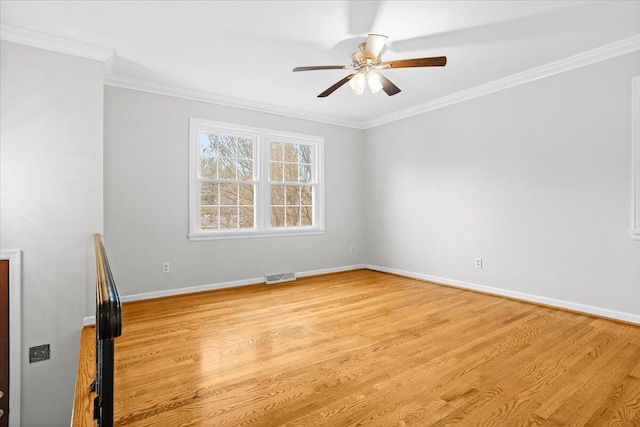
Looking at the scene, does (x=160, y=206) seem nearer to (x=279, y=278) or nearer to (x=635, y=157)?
(x=279, y=278)

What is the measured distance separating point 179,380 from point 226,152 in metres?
3.22

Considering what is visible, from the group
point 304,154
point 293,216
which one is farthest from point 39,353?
point 304,154

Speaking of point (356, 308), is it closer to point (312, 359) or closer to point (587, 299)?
point (312, 359)

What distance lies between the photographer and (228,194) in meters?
4.63

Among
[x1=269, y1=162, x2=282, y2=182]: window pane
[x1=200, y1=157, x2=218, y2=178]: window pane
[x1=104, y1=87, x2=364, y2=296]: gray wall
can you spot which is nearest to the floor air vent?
[x1=104, y1=87, x2=364, y2=296]: gray wall

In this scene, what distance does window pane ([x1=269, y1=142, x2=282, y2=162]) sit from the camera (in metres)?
5.06

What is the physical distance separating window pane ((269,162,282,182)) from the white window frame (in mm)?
4062

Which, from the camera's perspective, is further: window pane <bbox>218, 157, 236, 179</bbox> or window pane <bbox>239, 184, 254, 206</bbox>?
window pane <bbox>239, 184, 254, 206</bbox>

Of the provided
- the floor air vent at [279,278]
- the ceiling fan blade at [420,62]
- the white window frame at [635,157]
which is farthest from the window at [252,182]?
the white window frame at [635,157]

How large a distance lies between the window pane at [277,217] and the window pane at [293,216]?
12cm

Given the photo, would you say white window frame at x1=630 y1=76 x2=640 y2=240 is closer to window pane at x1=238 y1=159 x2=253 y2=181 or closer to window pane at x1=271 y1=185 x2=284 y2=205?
window pane at x1=271 y1=185 x2=284 y2=205

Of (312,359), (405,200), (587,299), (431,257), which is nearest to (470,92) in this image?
(405,200)

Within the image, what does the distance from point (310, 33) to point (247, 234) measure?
9.03 ft

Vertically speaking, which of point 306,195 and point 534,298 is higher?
point 306,195
